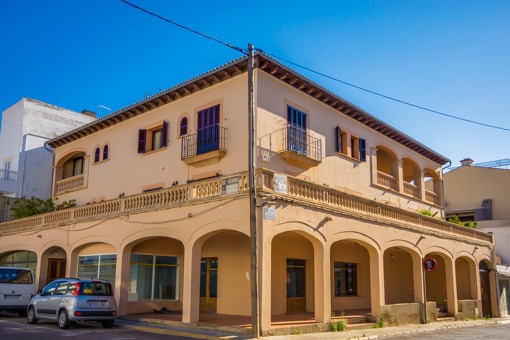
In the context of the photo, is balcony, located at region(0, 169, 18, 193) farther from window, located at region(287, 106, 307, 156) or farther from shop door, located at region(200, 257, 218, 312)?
window, located at region(287, 106, 307, 156)

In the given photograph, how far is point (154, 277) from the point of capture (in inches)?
851

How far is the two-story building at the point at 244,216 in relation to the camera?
55.2 feet

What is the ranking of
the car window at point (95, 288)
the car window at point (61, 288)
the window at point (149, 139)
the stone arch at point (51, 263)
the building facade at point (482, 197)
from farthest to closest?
the building facade at point (482, 197) < the stone arch at point (51, 263) < the window at point (149, 139) < the car window at point (61, 288) < the car window at point (95, 288)

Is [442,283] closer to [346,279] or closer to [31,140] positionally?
[346,279]

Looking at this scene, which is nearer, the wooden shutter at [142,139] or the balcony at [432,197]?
the wooden shutter at [142,139]

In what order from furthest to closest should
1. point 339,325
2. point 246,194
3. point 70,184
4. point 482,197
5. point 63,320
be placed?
point 482,197 → point 70,184 → point 339,325 → point 63,320 → point 246,194

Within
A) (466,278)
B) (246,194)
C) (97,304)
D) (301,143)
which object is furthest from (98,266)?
(466,278)

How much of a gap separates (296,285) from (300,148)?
6.01m

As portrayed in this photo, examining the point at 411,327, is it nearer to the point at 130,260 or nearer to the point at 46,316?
the point at 130,260

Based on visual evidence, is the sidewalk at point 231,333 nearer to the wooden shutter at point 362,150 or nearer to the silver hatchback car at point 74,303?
the silver hatchback car at point 74,303

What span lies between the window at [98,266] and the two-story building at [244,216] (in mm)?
87

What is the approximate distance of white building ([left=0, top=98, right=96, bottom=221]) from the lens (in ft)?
Answer: 102

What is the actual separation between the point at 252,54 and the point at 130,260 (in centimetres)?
981

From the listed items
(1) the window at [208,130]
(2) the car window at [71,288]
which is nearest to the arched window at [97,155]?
(1) the window at [208,130]
